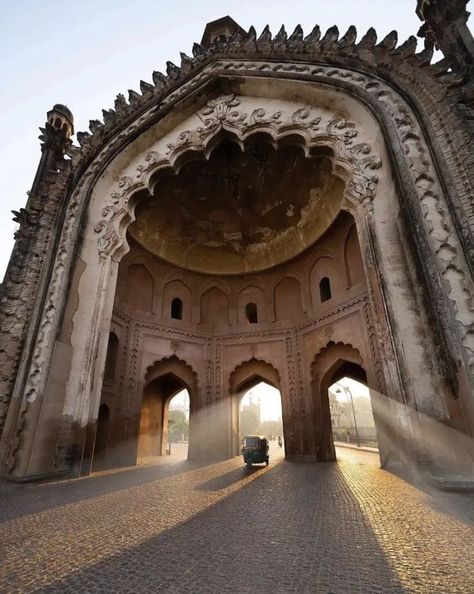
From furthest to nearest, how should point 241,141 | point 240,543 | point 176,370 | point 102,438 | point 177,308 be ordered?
point 177,308 → point 176,370 → point 102,438 → point 241,141 → point 240,543

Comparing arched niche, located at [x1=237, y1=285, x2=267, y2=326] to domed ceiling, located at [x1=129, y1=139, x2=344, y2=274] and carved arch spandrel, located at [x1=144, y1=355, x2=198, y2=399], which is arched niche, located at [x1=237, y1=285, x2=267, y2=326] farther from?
carved arch spandrel, located at [x1=144, y1=355, x2=198, y2=399]

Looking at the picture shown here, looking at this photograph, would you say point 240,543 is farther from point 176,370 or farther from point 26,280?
point 176,370

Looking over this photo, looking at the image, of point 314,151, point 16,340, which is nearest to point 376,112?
point 314,151

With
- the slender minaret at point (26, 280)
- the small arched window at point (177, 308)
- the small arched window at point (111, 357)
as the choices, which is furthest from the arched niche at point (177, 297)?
the slender minaret at point (26, 280)

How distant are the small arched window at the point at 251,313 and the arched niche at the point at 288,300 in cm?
106

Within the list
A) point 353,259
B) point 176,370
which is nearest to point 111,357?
point 176,370

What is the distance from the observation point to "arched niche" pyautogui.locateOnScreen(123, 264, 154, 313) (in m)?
12.0

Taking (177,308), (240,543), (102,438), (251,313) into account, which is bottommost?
(240,543)

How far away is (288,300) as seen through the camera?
527 inches

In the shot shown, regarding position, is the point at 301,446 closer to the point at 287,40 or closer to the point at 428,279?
the point at 428,279

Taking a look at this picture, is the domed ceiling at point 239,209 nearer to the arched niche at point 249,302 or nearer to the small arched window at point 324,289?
the arched niche at point 249,302

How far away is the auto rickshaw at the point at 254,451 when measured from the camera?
866 cm

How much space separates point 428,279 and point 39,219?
8.30 meters

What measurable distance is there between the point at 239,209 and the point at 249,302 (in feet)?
13.1
